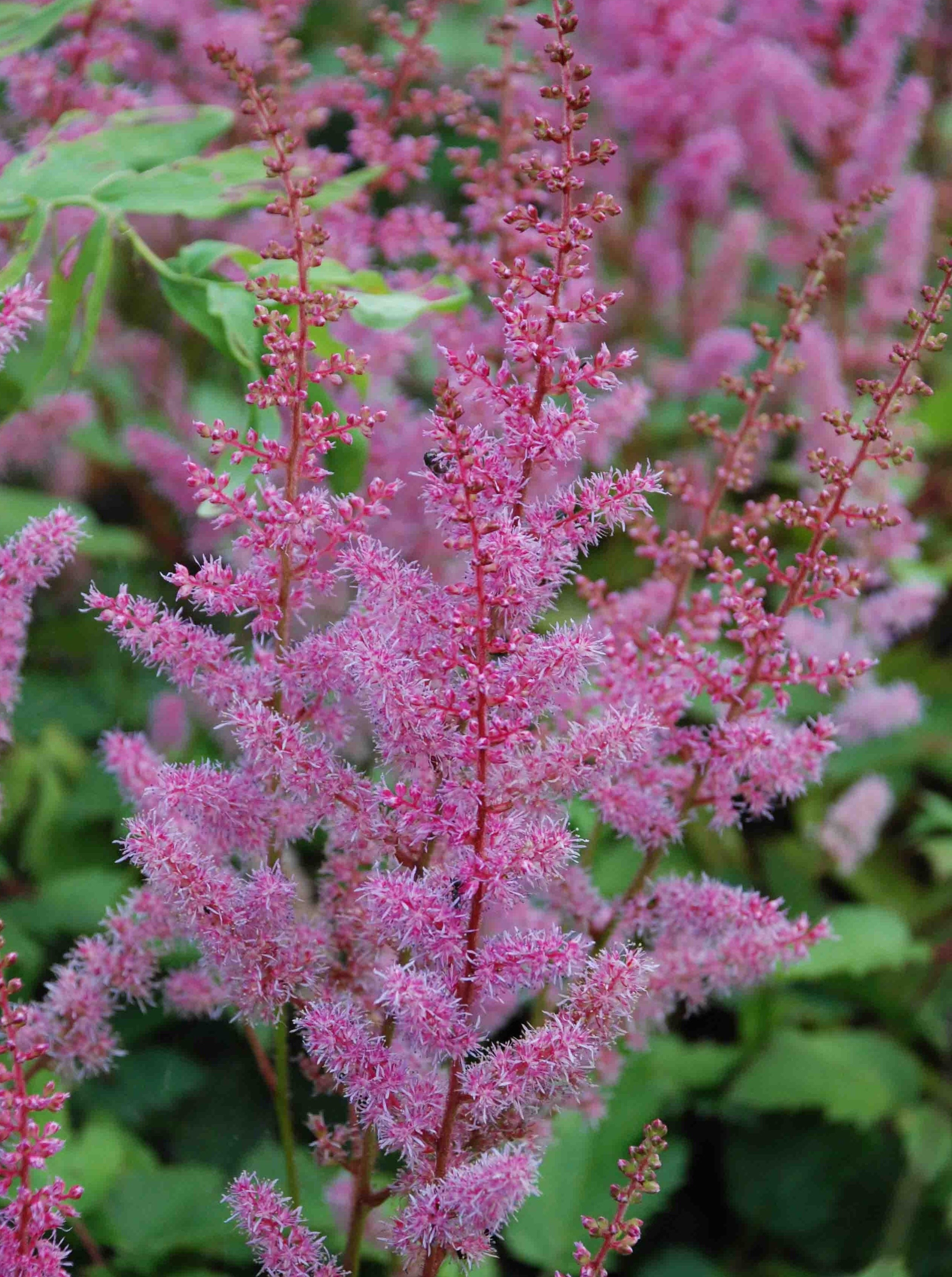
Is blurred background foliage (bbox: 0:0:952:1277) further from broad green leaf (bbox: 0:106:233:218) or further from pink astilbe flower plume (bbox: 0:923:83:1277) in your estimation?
pink astilbe flower plume (bbox: 0:923:83:1277)

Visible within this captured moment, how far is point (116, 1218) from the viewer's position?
42.6 inches

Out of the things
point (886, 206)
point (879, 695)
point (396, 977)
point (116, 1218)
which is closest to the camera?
point (396, 977)

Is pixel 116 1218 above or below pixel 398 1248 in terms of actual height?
below

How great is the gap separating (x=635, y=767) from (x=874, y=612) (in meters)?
0.83

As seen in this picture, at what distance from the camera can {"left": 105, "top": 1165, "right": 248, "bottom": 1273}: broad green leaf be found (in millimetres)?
1052

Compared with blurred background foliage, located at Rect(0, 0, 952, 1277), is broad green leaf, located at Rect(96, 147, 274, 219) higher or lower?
higher

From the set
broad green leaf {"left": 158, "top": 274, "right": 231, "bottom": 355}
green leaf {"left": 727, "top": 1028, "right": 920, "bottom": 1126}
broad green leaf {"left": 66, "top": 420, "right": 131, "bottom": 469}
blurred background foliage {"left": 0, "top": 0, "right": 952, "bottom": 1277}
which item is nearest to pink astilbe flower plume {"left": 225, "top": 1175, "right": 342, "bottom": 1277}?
blurred background foliage {"left": 0, "top": 0, "right": 952, "bottom": 1277}

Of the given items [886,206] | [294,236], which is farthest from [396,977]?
[886,206]

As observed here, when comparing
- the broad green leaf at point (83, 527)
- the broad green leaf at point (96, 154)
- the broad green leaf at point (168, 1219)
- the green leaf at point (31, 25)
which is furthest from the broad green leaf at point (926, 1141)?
the green leaf at point (31, 25)

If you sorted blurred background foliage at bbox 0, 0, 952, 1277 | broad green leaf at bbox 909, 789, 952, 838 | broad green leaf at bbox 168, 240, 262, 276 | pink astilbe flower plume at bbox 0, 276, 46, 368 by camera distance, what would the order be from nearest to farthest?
pink astilbe flower plume at bbox 0, 276, 46, 368, broad green leaf at bbox 168, 240, 262, 276, blurred background foliage at bbox 0, 0, 952, 1277, broad green leaf at bbox 909, 789, 952, 838

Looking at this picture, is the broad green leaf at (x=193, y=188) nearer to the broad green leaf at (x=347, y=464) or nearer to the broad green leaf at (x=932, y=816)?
the broad green leaf at (x=347, y=464)

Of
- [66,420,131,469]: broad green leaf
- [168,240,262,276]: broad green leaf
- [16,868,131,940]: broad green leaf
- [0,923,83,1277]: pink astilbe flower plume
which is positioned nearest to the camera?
[0,923,83,1277]: pink astilbe flower plume

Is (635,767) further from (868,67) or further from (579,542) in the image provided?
(868,67)

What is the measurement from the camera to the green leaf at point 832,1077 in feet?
4.38
